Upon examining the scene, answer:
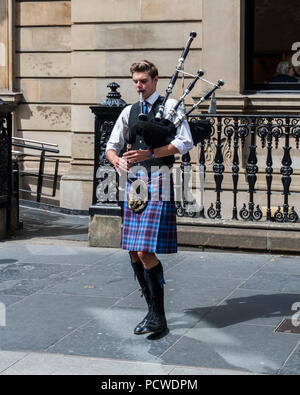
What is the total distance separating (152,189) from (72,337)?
1234 mm

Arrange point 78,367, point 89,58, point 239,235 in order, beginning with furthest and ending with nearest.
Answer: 1. point 89,58
2. point 239,235
3. point 78,367

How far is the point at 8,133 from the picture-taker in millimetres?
10664

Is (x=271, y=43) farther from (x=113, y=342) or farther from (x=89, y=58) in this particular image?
(x=113, y=342)

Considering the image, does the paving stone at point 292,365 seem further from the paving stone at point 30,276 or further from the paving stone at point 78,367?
the paving stone at point 30,276

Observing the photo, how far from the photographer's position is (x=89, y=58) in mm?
13219

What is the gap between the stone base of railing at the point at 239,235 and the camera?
933 cm

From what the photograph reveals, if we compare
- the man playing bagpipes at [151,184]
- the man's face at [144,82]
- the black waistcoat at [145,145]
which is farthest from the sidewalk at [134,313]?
the man's face at [144,82]

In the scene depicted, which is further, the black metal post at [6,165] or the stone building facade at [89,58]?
the stone building facade at [89,58]

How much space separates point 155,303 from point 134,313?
62 centimetres

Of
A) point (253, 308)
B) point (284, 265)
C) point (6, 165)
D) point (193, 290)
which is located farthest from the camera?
point (6, 165)

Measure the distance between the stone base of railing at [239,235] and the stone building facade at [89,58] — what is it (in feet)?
9.66

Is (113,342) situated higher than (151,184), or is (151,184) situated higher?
(151,184)

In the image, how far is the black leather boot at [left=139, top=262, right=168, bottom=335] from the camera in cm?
620

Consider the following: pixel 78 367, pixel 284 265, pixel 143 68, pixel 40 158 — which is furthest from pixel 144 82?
pixel 40 158
